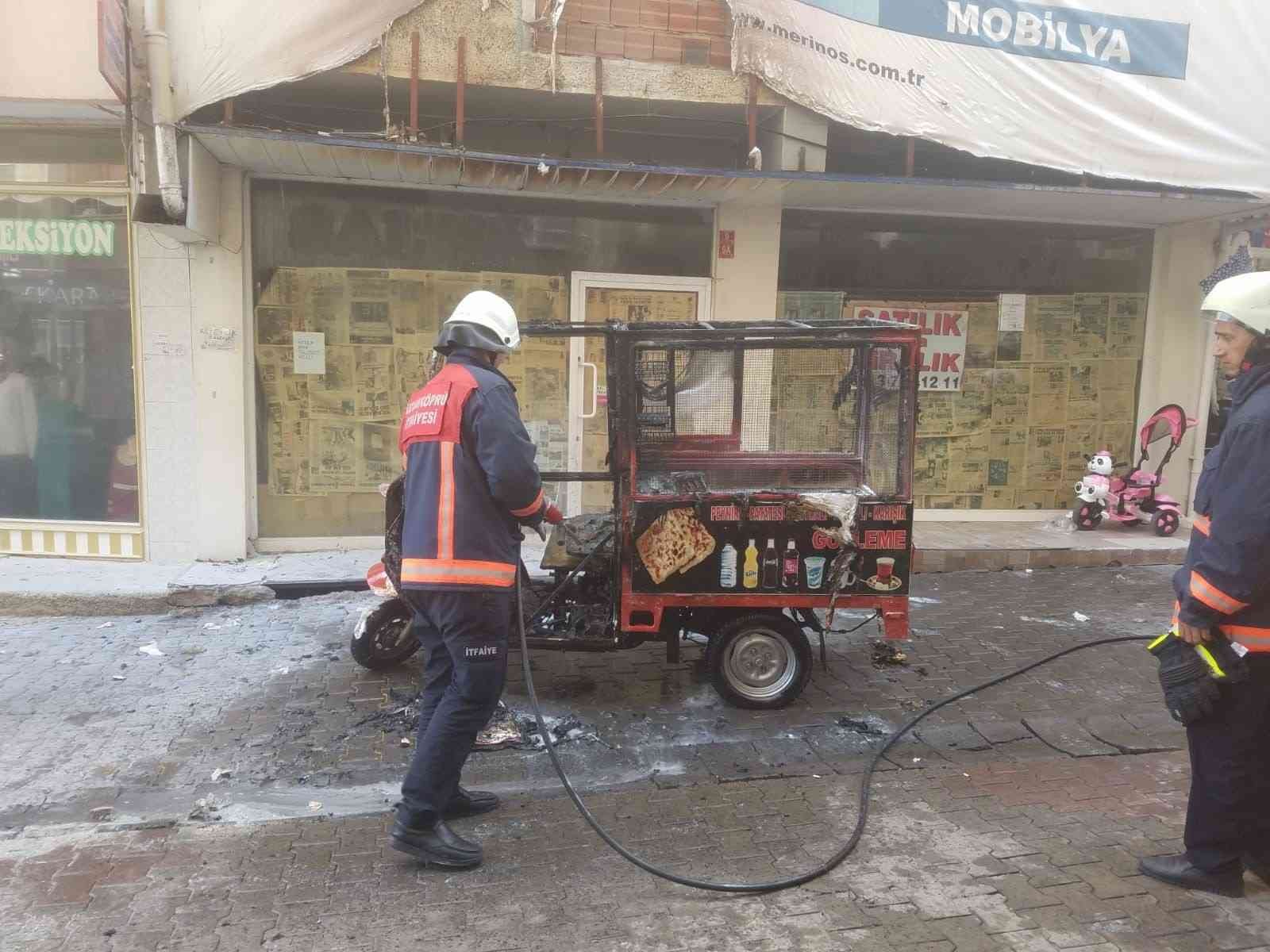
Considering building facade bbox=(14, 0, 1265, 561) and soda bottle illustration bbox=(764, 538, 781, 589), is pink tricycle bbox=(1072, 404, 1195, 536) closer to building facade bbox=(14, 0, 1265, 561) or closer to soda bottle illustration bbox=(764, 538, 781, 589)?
building facade bbox=(14, 0, 1265, 561)

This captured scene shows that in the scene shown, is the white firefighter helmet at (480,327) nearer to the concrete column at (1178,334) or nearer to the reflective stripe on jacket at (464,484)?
the reflective stripe on jacket at (464,484)

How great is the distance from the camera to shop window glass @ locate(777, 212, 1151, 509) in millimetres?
8609

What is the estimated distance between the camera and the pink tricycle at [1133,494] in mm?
8523

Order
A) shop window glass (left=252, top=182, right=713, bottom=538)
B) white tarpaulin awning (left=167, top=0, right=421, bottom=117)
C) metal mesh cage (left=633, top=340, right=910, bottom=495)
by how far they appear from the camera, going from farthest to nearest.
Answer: shop window glass (left=252, top=182, right=713, bottom=538) < white tarpaulin awning (left=167, top=0, right=421, bottom=117) < metal mesh cage (left=633, top=340, right=910, bottom=495)

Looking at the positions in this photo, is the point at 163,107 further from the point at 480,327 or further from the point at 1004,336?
the point at 1004,336

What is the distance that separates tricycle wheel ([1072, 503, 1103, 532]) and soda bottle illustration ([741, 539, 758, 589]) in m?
5.59

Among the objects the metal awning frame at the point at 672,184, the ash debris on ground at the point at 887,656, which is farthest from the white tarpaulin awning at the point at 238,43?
the ash debris on ground at the point at 887,656

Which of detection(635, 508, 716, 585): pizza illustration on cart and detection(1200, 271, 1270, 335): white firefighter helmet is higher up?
detection(1200, 271, 1270, 335): white firefighter helmet

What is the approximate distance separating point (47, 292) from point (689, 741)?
6.16 meters

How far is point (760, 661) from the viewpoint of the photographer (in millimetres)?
4781

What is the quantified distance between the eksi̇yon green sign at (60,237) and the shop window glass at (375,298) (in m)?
1.10

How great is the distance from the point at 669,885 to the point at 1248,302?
9.32 ft

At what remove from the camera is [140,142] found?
6.25 metres

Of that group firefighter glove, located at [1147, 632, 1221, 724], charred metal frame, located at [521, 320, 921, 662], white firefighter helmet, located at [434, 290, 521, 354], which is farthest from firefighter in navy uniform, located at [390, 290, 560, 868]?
firefighter glove, located at [1147, 632, 1221, 724]
